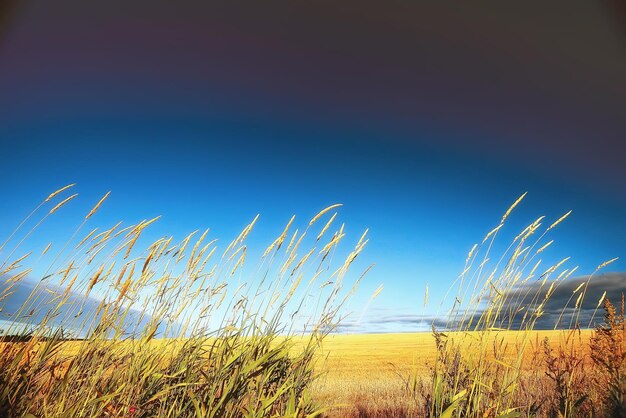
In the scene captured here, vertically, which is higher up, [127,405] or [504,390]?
[504,390]

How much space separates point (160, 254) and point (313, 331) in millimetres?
1344

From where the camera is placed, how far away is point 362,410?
3990mm

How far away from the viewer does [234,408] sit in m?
2.14

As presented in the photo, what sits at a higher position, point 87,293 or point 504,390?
point 87,293

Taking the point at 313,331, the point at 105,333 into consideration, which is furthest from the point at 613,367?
the point at 105,333

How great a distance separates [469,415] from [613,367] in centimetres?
112

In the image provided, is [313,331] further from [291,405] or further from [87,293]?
[87,293]

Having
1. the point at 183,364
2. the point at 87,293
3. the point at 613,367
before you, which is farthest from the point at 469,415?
the point at 87,293

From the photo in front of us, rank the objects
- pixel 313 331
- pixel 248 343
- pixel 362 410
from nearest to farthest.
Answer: pixel 248 343
pixel 313 331
pixel 362 410

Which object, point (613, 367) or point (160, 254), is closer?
point (613, 367)

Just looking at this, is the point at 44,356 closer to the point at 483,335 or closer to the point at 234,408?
the point at 234,408

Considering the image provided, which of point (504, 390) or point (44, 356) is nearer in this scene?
point (504, 390)

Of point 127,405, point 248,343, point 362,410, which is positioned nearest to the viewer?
point 127,405

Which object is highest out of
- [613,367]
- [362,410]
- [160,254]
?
[160,254]
